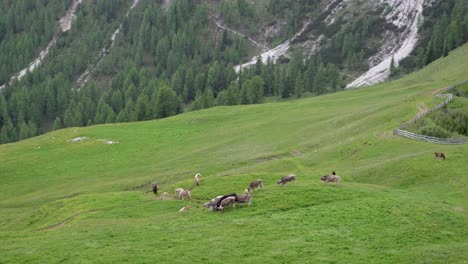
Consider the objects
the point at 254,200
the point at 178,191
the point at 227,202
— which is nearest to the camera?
the point at 227,202

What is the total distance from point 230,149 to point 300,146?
12.5m

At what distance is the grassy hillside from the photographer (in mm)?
27703

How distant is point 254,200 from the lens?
35.8m

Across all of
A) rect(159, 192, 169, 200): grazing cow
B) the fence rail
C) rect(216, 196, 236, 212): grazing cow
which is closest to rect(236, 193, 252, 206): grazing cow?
rect(216, 196, 236, 212): grazing cow

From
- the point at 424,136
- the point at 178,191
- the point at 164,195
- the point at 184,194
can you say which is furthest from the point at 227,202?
the point at 424,136

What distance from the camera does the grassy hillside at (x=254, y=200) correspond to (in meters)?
27.7

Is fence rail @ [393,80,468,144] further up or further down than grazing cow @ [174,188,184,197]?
further up

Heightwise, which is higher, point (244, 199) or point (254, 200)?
point (244, 199)

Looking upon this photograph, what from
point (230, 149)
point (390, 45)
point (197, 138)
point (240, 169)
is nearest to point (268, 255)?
point (240, 169)

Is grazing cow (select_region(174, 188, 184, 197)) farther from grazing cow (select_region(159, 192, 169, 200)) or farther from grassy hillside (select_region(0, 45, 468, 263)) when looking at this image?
grassy hillside (select_region(0, 45, 468, 263))

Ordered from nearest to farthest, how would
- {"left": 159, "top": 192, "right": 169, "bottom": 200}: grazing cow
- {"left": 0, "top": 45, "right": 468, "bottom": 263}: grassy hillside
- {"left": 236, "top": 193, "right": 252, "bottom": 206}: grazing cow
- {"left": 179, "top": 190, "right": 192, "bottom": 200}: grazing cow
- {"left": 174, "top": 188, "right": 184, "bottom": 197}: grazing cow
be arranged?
{"left": 0, "top": 45, "right": 468, "bottom": 263}: grassy hillside → {"left": 236, "top": 193, "right": 252, "bottom": 206}: grazing cow → {"left": 179, "top": 190, "right": 192, "bottom": 200}: grazing cow → {"left": 174, "top": 188, "right": 184, "bottom": 197}: grazing cow → {"left": 159, "top": 192, "right": 169, "bottom": 200}: grazing cow

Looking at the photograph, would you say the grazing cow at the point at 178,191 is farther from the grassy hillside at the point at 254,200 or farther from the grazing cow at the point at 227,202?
the grazing cow at the point at 227,202

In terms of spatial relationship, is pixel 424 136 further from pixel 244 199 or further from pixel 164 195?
pixel 244 199

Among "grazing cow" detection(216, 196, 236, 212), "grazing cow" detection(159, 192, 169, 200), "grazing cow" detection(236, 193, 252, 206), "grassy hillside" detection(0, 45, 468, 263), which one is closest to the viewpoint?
"grassy hillside" detection(0, 45, 468, 263)
